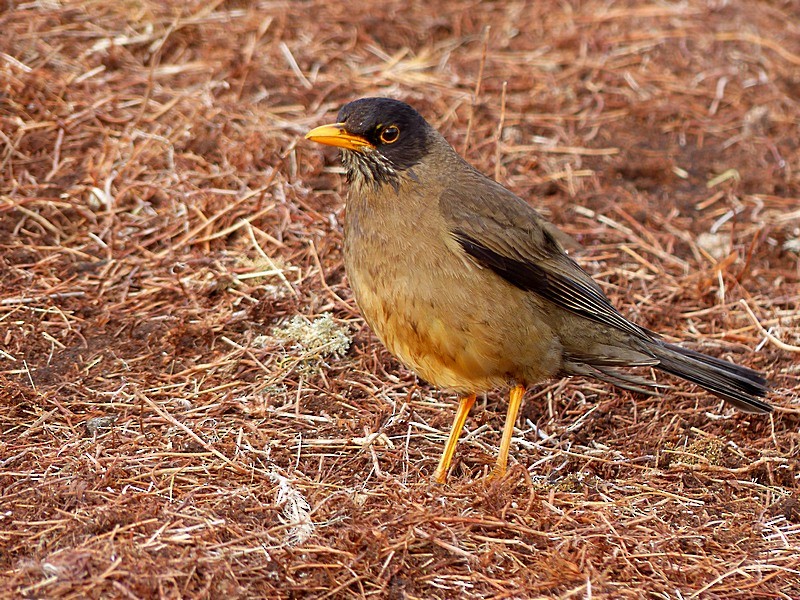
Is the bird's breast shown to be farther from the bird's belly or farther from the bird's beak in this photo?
the bird's beak

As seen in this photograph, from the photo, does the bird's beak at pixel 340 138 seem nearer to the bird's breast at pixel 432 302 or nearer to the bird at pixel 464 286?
the bird at pixel 464 286

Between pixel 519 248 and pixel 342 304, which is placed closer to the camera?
pixel 519 248

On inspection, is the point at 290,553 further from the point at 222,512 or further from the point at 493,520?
the point at 493,520

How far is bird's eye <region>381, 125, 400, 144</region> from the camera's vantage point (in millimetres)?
5211

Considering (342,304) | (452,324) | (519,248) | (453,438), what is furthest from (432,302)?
(342,304)

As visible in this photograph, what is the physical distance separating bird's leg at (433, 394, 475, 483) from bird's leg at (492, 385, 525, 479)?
233mm

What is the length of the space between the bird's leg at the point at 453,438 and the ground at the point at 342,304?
0.11 metres

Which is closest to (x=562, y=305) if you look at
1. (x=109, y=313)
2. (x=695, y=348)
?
(x=695, y=348)

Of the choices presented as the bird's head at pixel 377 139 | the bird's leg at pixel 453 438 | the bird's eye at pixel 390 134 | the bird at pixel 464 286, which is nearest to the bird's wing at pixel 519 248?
the bird at pixel 464 286

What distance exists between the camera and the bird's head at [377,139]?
17.0 ft

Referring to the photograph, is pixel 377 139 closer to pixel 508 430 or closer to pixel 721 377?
pixel 508 430

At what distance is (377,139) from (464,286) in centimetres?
93

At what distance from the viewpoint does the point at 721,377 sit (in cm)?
543

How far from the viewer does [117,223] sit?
261 inches
